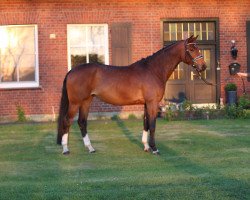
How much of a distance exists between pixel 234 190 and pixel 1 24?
1191cm

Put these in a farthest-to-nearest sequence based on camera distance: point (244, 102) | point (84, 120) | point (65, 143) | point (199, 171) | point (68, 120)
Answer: point (244, 102) < point (84, 120) < point (68, 120) < point (65, 143) < point (199, 171)

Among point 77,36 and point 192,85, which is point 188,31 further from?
point 77,36

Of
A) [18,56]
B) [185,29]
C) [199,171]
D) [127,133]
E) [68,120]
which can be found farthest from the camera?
[185,29]

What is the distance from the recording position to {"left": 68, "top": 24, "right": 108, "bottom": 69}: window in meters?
17.9

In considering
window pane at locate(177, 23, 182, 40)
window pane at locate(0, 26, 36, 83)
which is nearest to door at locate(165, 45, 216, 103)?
window pane at locate(177, 23, 182, 40)

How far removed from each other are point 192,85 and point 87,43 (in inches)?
141

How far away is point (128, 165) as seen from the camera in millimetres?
9477

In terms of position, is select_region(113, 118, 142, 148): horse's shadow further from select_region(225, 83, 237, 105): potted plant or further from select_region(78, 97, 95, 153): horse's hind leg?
select_region(225, 83, 237, 105): potted plant

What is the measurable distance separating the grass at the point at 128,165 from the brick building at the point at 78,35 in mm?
2763

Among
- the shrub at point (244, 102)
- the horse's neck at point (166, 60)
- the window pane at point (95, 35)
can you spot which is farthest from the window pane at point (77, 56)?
the horse's neck at point (166, 60)

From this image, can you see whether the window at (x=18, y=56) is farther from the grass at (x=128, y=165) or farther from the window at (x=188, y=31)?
the window at (x=188, y=31)

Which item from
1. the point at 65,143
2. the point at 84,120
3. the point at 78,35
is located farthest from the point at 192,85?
the point at 65,143

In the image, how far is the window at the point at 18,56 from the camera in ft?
58.3

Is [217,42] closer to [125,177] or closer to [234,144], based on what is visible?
[234,144]
